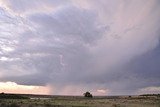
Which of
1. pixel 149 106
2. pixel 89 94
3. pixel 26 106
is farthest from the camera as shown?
pixel 89 94

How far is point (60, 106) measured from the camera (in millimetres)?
90688

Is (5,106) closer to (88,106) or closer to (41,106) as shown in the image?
(41,106)

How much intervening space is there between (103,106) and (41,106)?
16431 millimetres

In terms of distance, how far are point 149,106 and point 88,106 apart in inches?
702

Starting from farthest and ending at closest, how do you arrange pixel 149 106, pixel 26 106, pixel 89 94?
pixel 89 94 < pixel 149 106 < pixel 26 106

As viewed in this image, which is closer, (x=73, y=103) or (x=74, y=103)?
(x=74, y=103)

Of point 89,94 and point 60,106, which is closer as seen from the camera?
point 60,106

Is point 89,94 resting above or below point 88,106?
above

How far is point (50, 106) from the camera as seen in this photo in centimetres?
9012

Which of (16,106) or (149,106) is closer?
(16,106)

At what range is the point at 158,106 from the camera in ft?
319

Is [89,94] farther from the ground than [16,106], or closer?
farther from the ground

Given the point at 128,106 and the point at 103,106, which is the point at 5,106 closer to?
the point at 103,106

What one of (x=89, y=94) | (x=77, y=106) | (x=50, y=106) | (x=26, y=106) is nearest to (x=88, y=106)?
(x=77, y=106)
